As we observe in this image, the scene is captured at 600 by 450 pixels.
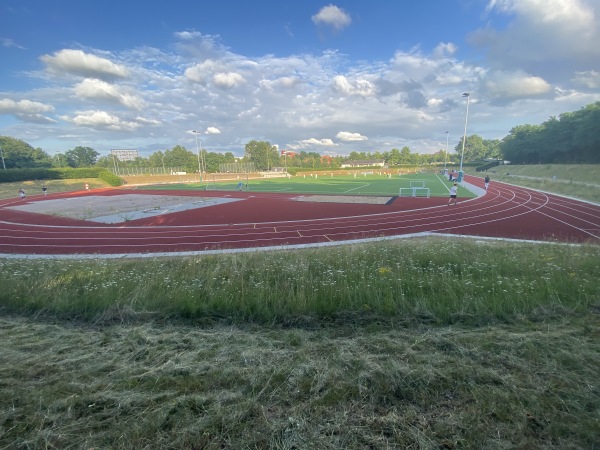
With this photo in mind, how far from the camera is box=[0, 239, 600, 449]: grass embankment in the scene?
8.63 feet

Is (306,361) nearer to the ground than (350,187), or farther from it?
farther from it

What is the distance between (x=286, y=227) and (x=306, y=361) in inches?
530

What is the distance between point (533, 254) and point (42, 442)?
11634 mm

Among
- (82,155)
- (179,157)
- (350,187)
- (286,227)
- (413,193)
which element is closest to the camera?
(286,227)

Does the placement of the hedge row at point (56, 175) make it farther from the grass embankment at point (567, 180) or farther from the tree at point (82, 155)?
the tree at point (82, 155)

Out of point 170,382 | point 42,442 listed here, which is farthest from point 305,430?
point 42,442

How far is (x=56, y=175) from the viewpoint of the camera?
5209 cm

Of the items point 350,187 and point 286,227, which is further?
point 350,187

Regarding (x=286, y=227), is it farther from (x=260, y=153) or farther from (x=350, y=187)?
(x=260, y=153)

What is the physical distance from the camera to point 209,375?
3.43 metres

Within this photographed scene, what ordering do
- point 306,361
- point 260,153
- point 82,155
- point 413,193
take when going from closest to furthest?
point 306,361 < point 413,193 < point 260,153 < point 82,155

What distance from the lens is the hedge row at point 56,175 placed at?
153 ft

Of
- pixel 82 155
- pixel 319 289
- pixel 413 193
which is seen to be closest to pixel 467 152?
pixel 413 193

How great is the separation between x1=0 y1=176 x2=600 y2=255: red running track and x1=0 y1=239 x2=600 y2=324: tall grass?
17.3 feet
